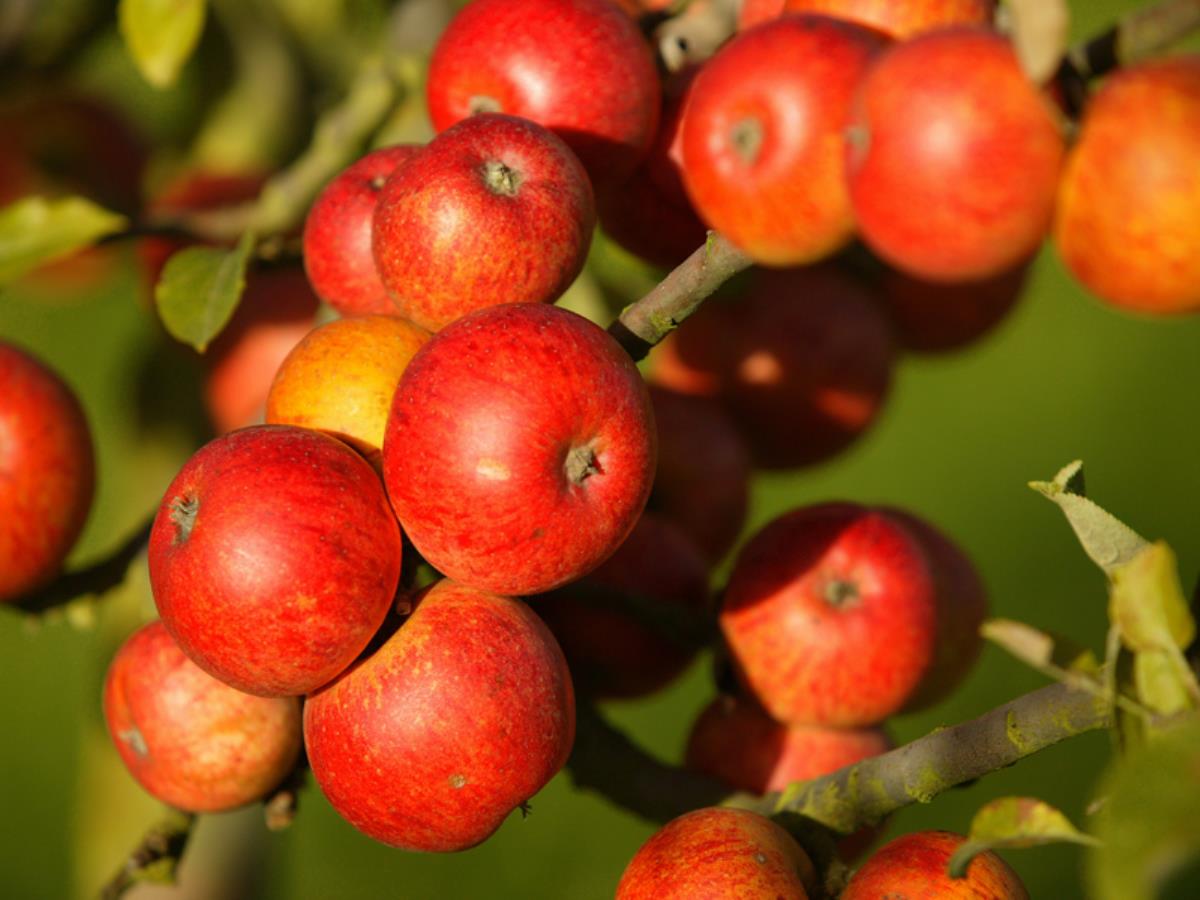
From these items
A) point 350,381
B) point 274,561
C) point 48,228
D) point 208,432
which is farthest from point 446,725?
point 208,432

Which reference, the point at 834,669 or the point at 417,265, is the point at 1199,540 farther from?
the point at 417,265

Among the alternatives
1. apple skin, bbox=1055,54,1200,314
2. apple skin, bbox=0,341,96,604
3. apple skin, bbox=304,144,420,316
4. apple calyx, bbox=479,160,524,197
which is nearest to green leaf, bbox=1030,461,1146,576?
apple skin, bbox=1055,54,1200,314

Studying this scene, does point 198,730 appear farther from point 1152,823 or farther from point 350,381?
point 1152,823

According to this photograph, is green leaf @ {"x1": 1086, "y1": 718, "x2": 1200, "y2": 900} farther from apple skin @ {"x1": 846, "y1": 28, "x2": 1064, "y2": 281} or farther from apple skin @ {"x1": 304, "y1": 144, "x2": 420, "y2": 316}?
apple skin @ {"x1": 304, "y1": 144, "x2": 420, "y2": 316}

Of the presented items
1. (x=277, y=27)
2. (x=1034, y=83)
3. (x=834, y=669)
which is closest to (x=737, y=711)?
(x=834, y=669)

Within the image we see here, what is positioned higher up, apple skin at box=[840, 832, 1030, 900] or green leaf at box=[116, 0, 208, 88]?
green leaf at box=[116, 0, 208, 88]

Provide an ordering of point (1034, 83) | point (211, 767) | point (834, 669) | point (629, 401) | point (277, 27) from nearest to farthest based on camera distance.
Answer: point (1034, 83), point (629, 401), point (211, 767), point (834, 669), point (277, 27)

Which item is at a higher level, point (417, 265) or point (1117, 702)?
point (417, 265)

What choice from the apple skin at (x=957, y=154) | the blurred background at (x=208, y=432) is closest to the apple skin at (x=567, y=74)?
the apple skin at (x=957, y=154)
